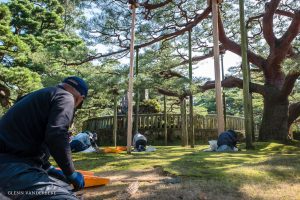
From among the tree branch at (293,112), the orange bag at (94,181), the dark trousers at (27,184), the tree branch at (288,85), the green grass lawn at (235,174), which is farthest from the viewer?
the tree branch at (293,112)

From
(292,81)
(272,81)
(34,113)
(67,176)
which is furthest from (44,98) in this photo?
(272,81)

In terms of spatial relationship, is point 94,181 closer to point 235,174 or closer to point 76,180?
point 235,174

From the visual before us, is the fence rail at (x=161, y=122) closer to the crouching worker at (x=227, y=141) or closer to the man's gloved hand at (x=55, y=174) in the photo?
the crouching worker at (x=227, y=141)

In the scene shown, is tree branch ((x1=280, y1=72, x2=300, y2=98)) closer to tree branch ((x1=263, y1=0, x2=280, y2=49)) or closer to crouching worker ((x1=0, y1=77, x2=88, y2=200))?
tree branch ((x1=263, y1=0, x2=280, y2=49))

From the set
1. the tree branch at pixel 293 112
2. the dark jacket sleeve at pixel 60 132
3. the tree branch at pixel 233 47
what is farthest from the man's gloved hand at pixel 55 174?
the tree branch at pixel 293 112

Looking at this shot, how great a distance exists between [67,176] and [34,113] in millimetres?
409

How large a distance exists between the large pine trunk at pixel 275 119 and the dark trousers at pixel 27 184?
34.7 feet

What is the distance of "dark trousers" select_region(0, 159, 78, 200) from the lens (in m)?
1.71

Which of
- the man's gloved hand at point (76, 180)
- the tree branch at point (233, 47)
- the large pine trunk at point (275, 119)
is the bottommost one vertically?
the man's gloved hand at point (76, 180)

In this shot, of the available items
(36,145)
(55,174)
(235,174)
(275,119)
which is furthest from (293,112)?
(36,145)

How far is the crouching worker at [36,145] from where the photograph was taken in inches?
68.5

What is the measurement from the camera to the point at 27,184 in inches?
68.2

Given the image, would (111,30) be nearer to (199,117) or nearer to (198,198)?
(199,117)

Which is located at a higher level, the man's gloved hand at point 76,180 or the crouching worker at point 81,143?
the crouching worker at point 81,143
